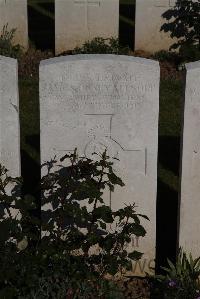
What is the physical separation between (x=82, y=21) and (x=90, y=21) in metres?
0.12

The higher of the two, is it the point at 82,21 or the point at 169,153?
the point at 82,21

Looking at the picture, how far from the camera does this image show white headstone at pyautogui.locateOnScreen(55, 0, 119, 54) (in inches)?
395

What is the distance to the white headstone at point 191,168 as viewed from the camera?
169 inches

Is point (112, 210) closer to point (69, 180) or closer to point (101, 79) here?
point (69, 180)

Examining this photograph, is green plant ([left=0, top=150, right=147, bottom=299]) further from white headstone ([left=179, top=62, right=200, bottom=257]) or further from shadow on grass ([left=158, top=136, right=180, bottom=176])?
shadow on grass ([left=158, top=136, right=180, bottom=176])

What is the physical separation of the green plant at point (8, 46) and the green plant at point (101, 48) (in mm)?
853

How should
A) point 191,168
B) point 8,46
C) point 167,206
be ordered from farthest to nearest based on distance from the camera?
point 8,46
point 167,206
point 191,168

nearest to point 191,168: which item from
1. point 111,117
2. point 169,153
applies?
point 111,117

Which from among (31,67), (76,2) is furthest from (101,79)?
(76,2)

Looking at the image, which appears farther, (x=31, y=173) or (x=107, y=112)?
(x=31, y=173)

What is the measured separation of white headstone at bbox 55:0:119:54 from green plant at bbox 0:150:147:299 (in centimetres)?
594

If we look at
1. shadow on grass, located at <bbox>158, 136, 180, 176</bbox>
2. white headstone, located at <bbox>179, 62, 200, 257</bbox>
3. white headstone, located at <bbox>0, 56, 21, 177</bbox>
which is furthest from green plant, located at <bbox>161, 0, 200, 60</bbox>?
white headstone, located at <bbox>0, 56, 21, 177</bbox>

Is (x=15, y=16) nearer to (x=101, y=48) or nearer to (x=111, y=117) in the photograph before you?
(x=101, y=48)

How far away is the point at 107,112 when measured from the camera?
173 inches
